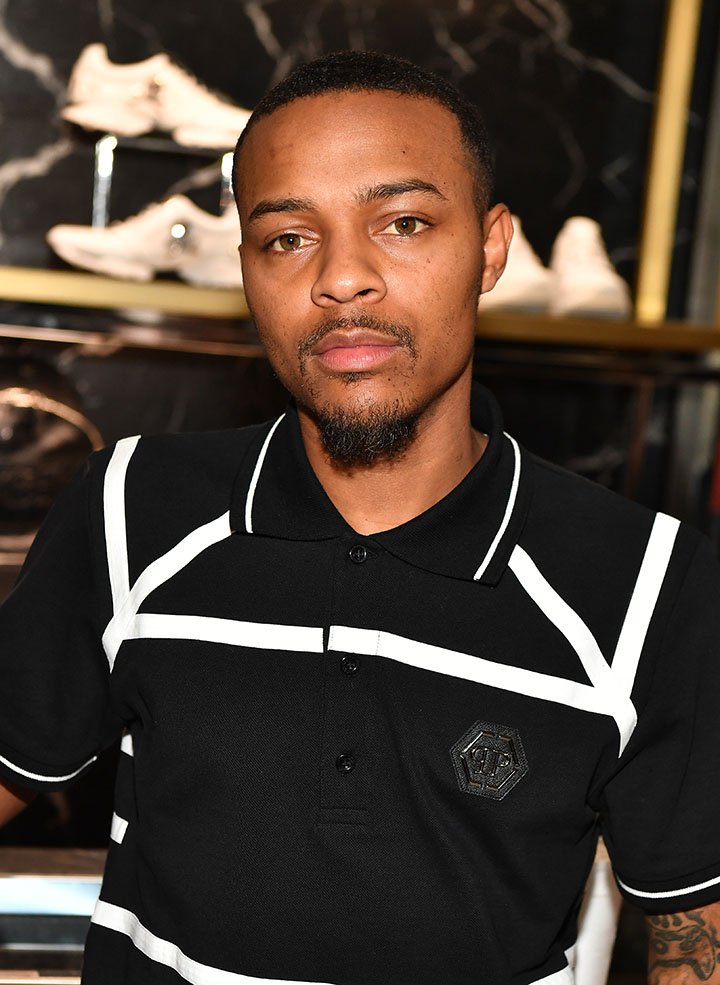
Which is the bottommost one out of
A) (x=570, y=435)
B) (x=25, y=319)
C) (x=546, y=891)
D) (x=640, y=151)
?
(x=546, y=891)

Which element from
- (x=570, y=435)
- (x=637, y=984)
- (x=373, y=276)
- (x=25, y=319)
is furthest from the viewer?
(x=570, y=435)

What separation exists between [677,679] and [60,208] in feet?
5.09

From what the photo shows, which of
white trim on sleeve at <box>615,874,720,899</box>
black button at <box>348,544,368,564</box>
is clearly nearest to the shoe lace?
black button at <box>348,544,368,564</box>

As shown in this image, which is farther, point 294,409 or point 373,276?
point 294,409

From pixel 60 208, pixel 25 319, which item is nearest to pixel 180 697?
pixel 25 319

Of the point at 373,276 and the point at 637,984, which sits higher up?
the point at 373,276

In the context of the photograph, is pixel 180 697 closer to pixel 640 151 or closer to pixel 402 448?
pixel 402 448

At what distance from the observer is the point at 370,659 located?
98 cm

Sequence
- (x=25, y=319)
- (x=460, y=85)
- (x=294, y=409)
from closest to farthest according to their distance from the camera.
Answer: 1. (x=294, y=409)
2. (x=25, y=319)
3. (x=460, y=85)

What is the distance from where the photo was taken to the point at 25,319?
6.72ft

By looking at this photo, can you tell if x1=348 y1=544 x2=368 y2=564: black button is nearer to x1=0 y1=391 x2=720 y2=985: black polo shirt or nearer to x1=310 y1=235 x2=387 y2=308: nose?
x1=0 y1=391 x2=720 y2=985: black polo shirt

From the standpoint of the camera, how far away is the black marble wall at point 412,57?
2.12m

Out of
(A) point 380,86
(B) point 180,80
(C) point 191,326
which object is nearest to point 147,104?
(B) point 180,80

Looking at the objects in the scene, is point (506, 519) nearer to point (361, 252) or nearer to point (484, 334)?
point (361, 252)
